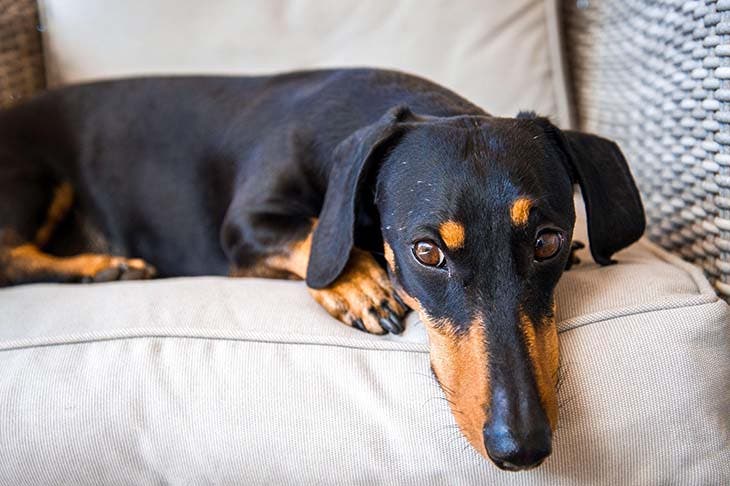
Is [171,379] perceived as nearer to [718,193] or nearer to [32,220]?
[32,220]

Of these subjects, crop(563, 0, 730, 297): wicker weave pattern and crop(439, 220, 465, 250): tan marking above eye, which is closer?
crop(439, 220, 465, 250): tan marking above eye

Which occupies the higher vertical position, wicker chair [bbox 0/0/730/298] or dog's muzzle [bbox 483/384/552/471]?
wicker chair [bbox 0/0/730/298]

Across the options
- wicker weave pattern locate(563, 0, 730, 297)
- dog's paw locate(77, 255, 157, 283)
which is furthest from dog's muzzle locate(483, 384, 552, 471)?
dog's paw locate(77, 255, 157, 283)

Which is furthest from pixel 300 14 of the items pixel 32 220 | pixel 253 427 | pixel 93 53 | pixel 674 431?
pixel 674 431

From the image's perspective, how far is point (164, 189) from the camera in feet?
7.20

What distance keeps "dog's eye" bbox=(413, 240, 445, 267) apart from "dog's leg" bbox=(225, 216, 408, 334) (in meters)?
0.17

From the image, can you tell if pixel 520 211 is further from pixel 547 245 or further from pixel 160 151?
pixel 160 151

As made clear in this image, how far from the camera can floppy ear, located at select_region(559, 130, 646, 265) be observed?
1.45 metres

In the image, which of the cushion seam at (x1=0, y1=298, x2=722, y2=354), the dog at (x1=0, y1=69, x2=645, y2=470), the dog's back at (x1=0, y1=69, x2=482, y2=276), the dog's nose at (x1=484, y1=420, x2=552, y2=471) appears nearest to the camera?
the dog's nose at (x1=484, y1=420, x2=552, y2=471)

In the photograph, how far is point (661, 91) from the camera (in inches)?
76.7

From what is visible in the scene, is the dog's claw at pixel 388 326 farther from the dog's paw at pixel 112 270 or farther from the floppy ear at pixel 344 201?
the dog's paw at pixel 112 270

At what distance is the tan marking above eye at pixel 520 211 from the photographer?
125 centimetres

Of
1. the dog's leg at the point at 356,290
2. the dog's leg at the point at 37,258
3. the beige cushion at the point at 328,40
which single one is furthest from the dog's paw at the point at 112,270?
the beige cushion at the point at 328,40

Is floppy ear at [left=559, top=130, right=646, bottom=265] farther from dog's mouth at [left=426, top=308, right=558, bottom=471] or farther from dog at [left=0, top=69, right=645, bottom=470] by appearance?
dog's mouth at [left=426, top=308, right=558, bottom=471]
